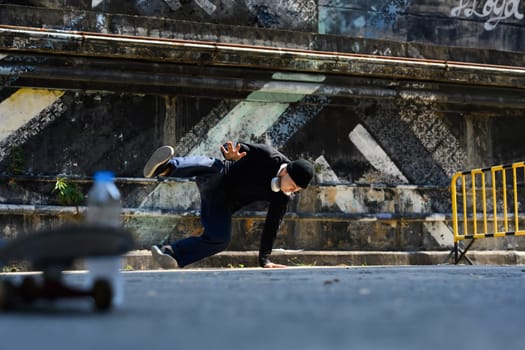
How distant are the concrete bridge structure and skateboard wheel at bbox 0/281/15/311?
23.1 ft

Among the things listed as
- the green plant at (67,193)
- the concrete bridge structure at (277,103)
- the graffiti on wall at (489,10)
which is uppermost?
the graffiti on wall at (489,10)

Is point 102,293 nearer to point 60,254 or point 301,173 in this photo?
point 60,254

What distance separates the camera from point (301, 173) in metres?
7.58

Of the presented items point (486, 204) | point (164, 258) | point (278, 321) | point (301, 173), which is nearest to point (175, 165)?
point (164, 258)

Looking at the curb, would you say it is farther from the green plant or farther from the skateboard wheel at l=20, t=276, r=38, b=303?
the skateboard wheel at l=20, t=276, r=38, b=303

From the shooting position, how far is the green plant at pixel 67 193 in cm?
1008

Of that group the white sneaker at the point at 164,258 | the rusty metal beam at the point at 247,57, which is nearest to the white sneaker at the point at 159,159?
the white sneaker at the point at 164,258

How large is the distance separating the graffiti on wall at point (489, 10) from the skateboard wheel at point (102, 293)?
→ 402 inches

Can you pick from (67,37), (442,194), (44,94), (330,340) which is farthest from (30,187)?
(330,340)

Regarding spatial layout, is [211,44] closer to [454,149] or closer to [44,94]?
[44,94]

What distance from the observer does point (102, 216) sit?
9.96 feet

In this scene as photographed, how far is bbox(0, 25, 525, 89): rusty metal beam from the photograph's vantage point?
10.1 m

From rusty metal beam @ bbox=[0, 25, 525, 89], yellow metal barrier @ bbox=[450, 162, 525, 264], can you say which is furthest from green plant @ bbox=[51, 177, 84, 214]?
yellow metal barrier @ bbox=[450, 162, 525, 264]

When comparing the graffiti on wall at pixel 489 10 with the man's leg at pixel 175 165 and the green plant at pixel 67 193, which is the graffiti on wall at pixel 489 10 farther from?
the man's leg at pixel 175 165
